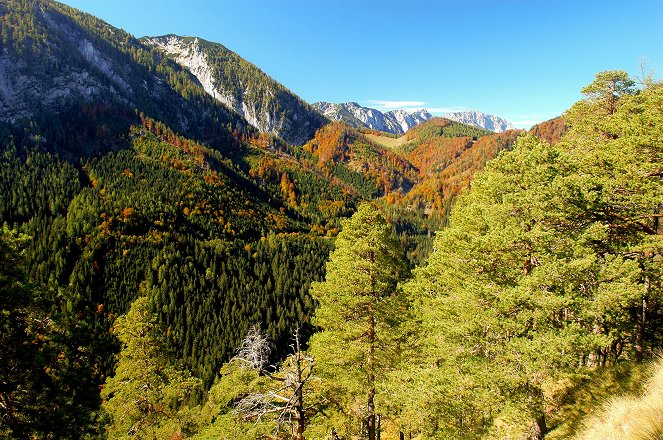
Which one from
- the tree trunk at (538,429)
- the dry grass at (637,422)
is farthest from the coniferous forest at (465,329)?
the tree trunk at (538,429)

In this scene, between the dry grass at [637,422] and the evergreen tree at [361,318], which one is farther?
the evergreen tree at [361,318]

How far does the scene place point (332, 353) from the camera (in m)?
15.5

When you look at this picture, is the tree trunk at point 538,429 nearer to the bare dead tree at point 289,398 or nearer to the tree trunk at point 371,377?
the tree trunk at point 371,377

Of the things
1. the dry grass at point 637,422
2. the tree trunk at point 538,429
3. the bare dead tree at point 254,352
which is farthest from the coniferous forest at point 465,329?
the bare dead tree at point 254,352

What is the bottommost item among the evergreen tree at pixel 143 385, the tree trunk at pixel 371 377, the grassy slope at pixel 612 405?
the evergreen tree at pixel 143 385

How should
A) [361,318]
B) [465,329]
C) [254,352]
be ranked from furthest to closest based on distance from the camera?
1. [254,352]
2. [361,318]
3. [465,329]

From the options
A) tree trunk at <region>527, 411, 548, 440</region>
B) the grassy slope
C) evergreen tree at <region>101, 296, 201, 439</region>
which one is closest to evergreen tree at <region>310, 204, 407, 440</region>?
tree trunk at <region>527, 411, 548, 440</region>

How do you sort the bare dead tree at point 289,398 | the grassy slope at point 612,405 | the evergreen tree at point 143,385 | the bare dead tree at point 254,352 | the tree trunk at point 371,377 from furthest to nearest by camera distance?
the bare dead tree at point 254,352, the evergreen tree at point 143,385, the tree trunk at point 371,377, the bare dead tree at point 289,398, the grassy slope at point 612,405

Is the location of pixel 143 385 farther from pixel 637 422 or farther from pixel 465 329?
pixel 637 422

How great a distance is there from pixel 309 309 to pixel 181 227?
251ft

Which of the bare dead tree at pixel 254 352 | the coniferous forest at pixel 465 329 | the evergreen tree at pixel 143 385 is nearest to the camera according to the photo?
the coniferous forest at pixel 465 329

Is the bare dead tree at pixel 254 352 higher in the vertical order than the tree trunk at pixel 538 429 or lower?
lower

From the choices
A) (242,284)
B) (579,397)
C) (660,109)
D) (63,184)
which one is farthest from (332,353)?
(63,184)

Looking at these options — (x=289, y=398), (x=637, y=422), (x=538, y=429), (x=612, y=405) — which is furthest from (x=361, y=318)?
(x=637, y=422)
